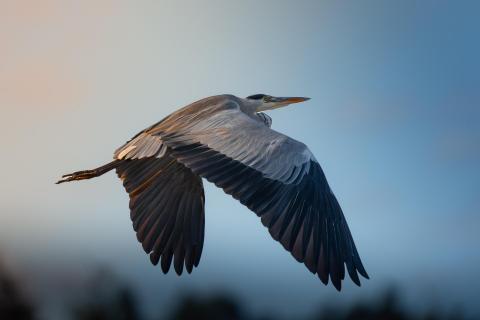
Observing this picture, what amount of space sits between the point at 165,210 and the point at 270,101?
5.82 feet

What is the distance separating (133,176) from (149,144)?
9.4 inches

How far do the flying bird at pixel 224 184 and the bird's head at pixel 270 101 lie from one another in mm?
480

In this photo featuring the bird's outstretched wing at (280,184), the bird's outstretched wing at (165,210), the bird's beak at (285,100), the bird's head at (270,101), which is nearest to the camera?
the bird's outstretched wing at (280,184)

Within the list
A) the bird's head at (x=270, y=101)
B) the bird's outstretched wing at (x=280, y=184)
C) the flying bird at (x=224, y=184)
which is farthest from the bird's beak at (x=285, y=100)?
the bird's outstretched wing at (x=280, y=184)

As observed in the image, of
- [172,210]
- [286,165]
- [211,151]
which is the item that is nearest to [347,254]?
[286,165]

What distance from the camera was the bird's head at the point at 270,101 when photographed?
738 centimetres

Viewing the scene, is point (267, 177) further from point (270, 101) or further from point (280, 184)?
point (270, 101)

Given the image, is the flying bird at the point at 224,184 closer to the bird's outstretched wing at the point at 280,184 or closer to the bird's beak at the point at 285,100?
the bird's outstretched wing at the point at 280,184

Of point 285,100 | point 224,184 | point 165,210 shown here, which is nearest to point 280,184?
point 224,184

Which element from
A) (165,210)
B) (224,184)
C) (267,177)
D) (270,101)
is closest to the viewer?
(224,184)

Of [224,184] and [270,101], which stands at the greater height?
[270,101]

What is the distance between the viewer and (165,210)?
20.0 feet

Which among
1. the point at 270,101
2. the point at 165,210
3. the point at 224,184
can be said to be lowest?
the point at 165,210

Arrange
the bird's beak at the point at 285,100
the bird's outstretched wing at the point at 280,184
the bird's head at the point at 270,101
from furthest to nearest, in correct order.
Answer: the bird's beak at the point at 285,100, the bird's head at the point at 270,101, the bird's outstretched wing at the point at 280,184
